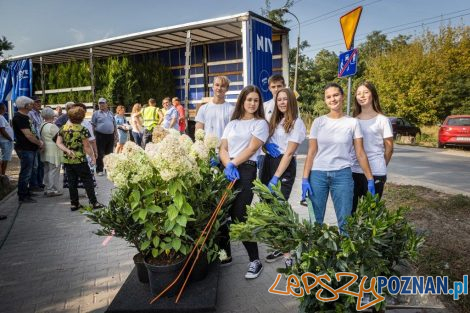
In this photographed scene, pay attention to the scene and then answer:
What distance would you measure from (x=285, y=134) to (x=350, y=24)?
3.28 metres

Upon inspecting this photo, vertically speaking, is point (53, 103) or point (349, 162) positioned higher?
point (53, 103)

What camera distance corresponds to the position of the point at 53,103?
1439 cm

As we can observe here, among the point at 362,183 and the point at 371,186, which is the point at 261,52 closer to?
the point at 362,183

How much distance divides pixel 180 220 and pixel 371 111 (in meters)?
2.25

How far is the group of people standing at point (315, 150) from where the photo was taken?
321 centimetres

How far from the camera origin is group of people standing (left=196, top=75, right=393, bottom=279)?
3.21 m

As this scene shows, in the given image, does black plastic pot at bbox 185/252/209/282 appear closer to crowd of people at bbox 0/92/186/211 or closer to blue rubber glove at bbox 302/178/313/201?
blue rubber glove at bbox 302/178/313/201

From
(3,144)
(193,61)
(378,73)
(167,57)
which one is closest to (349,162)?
(3,144)

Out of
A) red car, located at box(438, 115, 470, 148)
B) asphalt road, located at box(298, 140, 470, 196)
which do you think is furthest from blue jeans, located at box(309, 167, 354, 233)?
red car, located at box(438, 115, 470, 148)

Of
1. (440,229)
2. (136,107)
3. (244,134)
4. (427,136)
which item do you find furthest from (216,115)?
(427,136)

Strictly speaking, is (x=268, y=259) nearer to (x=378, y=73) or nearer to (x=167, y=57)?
(x=167, y=57)

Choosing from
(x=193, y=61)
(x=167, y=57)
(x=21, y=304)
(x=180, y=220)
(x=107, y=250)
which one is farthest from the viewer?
(x=167, y=57)

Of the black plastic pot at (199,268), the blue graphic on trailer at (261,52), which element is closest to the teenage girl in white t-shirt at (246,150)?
the black plastic pot at (199,268)

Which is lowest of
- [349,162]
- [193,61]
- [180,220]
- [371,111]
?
[180,220]
